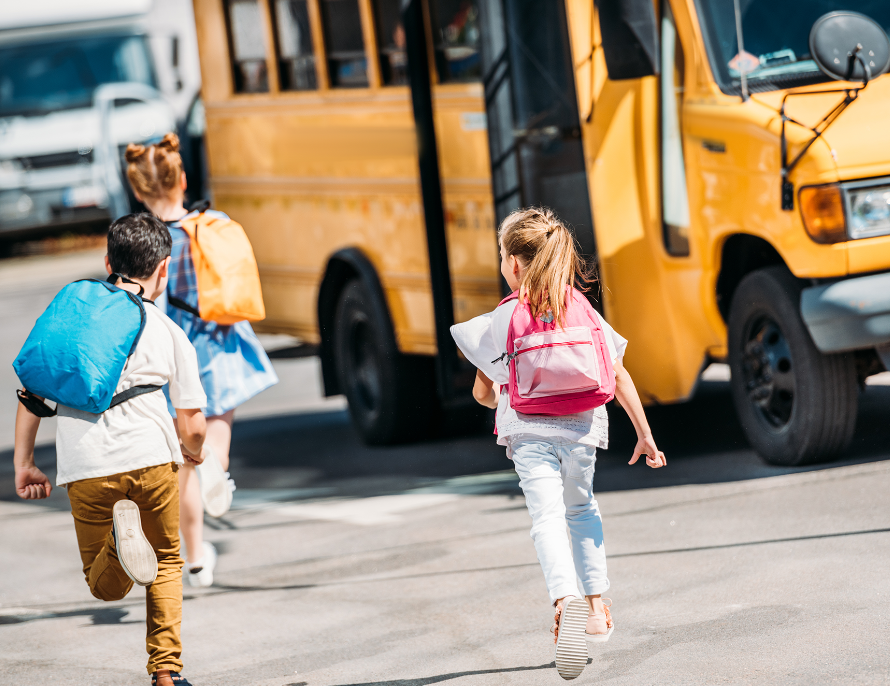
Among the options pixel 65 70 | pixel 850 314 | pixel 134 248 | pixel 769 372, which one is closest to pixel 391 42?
pixel 769 372

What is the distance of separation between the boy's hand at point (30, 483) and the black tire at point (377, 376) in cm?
417

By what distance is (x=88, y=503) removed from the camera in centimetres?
432

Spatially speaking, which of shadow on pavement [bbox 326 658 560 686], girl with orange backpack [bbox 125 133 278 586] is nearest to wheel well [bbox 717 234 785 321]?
girl with orange backpack [bbox 125 133 278 586]

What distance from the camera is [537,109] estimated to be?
6.98 meters

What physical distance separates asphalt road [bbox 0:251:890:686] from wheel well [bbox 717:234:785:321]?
31.4 inches

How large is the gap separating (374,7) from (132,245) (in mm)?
4206

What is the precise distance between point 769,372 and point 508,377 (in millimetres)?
2559

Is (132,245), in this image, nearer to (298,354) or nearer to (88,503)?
(88,503)

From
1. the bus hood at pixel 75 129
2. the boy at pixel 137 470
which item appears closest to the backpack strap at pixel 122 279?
the boy at pixel 137 470

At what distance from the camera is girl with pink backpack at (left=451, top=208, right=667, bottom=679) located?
13.5 feet

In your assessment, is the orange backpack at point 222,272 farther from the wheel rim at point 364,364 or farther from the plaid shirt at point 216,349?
the wheel rim at point 364,364

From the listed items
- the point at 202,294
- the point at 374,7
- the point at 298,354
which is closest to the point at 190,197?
the point at 298,354

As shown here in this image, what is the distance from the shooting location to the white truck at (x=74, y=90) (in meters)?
20.8

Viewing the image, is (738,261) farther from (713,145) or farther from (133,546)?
(133,546)
